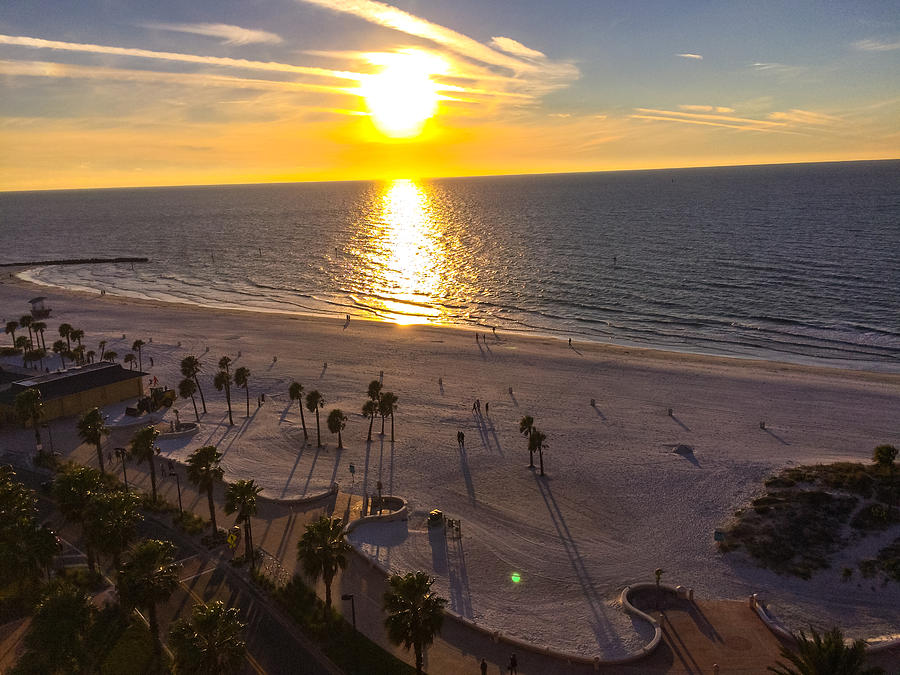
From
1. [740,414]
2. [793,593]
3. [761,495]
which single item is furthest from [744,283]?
[793,593]

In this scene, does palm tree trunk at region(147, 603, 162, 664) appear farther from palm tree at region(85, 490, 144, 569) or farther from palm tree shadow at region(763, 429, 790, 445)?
palm tree shadow at region(763, 429, 790, 445)

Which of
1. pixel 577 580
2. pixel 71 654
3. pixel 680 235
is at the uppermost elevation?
pixel 680 235

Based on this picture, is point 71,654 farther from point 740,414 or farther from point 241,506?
point 740,414

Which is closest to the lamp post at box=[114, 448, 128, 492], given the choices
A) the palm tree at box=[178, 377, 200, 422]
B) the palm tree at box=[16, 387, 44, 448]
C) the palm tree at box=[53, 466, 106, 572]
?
the palm tree at box=[16, 387, 44, 448]

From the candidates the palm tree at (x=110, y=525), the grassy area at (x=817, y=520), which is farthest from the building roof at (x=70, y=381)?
the grassy area at (x=817, y=520)

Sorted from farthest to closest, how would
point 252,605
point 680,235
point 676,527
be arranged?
1. point 680,235
2. point 676,527
3. point 252,605

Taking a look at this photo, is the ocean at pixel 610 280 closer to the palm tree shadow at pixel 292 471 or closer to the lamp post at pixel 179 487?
the palm tree shadow at pixel 292 471
